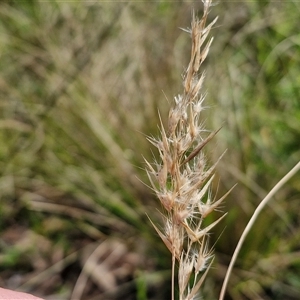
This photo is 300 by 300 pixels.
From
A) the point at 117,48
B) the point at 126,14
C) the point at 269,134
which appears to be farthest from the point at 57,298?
the point at 126,14

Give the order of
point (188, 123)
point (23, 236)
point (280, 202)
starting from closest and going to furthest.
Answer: point (188, 123), point (280, 202), point (23, 236)

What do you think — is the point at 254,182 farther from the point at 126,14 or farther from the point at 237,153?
the point at 126,14

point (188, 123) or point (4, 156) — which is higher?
point (188, 123)

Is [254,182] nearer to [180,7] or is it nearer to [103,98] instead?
[103,98]

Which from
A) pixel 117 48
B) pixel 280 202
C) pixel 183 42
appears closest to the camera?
pixel 280 202

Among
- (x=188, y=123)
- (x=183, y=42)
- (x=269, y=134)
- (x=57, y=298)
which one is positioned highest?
(x=188, y=123)

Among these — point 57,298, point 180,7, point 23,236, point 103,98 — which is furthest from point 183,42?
point 57,298

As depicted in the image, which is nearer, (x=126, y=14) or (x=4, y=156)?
(x=4, y=156)
